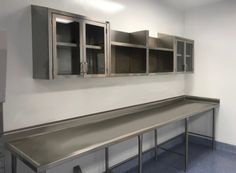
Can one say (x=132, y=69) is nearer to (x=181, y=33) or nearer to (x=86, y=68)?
(x=86, y=68)

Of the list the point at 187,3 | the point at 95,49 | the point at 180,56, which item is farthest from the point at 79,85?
the point at 187,3

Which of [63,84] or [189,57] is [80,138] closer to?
[63,84]

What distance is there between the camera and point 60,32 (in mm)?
1914

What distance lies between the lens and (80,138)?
6.15ft

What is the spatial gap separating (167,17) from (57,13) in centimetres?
231

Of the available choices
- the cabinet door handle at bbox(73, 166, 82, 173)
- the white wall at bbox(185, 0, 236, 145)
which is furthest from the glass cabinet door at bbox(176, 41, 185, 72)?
the cabinet door handle at bbox(73, 166, 82, 173)

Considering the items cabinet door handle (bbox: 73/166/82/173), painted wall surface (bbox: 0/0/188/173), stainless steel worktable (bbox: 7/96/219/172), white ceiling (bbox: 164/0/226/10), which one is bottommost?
cabinet door handle (bbox: 73/166/82/173)

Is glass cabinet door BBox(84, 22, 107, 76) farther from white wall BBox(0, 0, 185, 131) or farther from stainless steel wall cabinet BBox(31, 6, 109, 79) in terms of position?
white wall BBox(0, 0, 185, 131)

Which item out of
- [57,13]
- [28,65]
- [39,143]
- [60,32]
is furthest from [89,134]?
[57,13]

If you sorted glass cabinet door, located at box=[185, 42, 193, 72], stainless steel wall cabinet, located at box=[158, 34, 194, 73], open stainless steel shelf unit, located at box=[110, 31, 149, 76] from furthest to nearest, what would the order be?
glass cabinet door, located at box=[185, 42, 193, 72]
stainless steel wall cabinet, located at box=[158, 34, 194, 73]
open stainless steel shelf unit, located at box=[110, 31, 149, 76]

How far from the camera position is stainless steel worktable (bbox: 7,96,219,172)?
147cm

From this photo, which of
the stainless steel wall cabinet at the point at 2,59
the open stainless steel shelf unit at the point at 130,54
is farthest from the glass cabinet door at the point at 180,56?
the stainless steel wall cabinet at the point at 2,59

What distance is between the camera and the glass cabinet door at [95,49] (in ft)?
6.75

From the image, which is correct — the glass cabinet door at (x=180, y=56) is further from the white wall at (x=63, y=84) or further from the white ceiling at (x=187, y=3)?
the white ceiling at (x=187, y=3)
